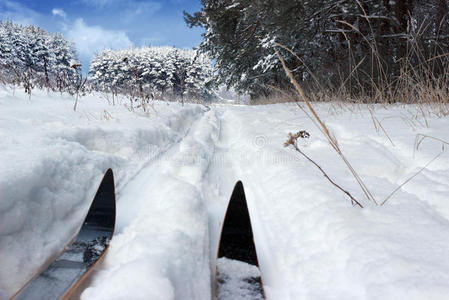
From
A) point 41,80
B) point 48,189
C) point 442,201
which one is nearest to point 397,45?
point 442,201

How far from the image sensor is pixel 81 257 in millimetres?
961

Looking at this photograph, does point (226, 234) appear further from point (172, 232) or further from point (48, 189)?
point (48, 189)

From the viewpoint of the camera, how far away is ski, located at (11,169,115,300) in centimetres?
79

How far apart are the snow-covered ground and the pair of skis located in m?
0.06

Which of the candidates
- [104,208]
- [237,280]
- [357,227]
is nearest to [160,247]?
[237,280]

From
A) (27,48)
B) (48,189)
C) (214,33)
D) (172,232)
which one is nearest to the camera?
(172,232)

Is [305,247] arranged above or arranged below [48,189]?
below

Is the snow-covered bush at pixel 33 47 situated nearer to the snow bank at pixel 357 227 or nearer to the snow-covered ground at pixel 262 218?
the snow-covered ground at pixel 262 218

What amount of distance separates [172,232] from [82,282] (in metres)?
0.38

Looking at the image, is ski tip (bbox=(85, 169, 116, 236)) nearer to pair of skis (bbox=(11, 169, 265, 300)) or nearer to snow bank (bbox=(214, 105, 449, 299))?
pair of skis (bbox=(11, 169, 265, 300))

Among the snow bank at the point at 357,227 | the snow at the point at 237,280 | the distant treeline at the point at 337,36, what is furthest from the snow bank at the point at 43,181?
the distant treeline at the point at 337,36

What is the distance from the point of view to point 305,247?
932 millimetres

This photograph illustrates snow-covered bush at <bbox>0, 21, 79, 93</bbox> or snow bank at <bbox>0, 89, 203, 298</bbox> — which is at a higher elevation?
snow-covered bush at <bbox>0, 21, 79, 93</bbox>

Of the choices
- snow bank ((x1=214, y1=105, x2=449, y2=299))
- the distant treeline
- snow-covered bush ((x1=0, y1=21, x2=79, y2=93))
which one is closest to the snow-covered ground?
snow bank ((x1=214, y1=105, x2=449, y2=299))
